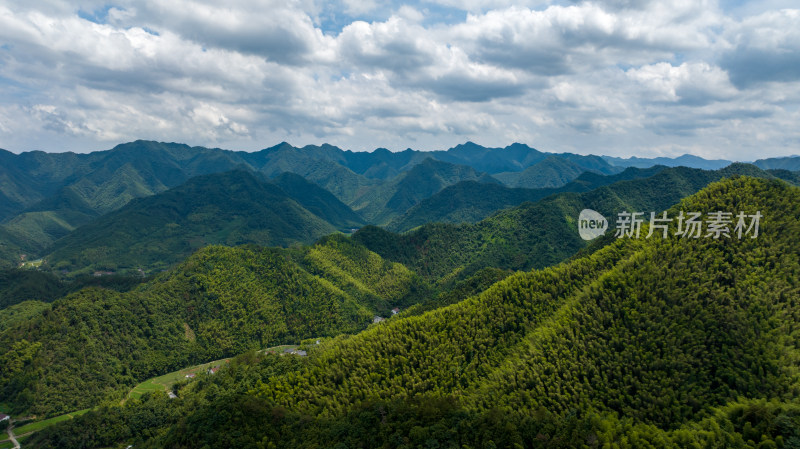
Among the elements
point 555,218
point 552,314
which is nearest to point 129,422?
point 552,314

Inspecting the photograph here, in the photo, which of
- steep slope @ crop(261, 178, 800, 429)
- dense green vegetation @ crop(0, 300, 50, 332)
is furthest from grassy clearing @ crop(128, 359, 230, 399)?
steep slope @ crop(261, 178, 800, 429)

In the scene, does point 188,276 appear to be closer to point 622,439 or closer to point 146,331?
point 146,331

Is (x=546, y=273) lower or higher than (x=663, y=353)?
higher

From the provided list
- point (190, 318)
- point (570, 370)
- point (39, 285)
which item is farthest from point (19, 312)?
point (570, 370)

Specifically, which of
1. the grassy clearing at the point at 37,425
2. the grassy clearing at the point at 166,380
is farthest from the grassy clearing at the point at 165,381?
the grassy clearing at the point at 37,425

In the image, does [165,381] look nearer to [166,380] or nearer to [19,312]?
[166,380]

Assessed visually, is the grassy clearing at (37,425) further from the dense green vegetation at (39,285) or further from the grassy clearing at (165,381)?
the dense green vegetation at (39,285)
